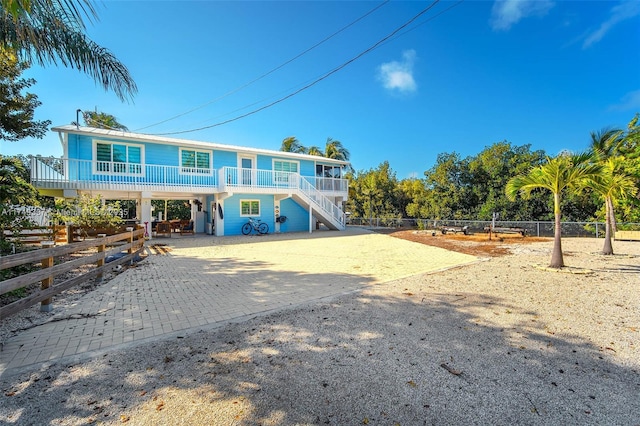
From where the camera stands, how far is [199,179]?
55.4 ft

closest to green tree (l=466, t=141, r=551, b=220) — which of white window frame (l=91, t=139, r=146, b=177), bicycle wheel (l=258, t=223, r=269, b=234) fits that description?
bicycle wheel (l=258, t=223, r=269, b=234)

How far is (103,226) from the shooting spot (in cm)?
1143

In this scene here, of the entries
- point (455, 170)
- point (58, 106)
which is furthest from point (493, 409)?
point (455, 170)

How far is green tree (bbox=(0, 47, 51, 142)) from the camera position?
1176 centimetres

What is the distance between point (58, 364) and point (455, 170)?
2517 centimetres

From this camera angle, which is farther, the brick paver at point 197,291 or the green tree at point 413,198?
the green tree at point 413,198

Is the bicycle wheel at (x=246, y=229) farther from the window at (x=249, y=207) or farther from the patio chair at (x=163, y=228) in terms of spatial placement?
the patio chair at (x=163, y=228)

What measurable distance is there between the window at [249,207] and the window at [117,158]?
591 cm

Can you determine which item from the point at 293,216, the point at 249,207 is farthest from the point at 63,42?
the point at 293,216

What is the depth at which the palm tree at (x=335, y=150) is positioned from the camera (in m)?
33.1

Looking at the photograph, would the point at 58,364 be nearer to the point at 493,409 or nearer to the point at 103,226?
the point at 493,409

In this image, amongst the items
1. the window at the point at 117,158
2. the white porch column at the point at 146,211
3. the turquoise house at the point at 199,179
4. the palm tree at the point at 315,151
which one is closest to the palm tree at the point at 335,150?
the palm tree at the point at 315,151

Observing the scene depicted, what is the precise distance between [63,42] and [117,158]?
10.5 meters

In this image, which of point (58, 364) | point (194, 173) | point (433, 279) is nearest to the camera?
point (58, 364)
